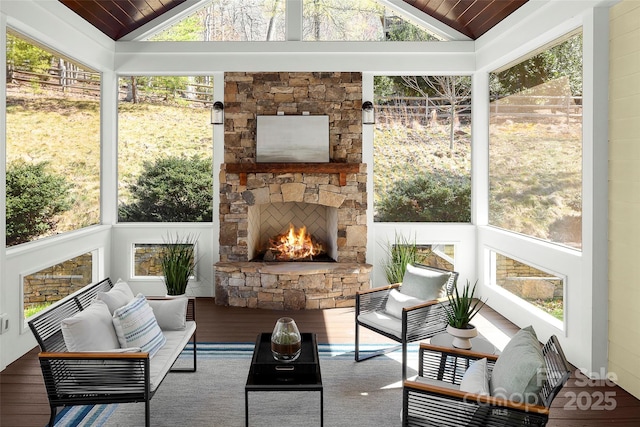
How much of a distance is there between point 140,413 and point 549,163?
175 inches

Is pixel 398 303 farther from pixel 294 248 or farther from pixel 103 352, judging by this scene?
pixel 294 248

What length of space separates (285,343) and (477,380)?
1.30 meters

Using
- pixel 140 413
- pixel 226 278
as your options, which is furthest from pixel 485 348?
pixel 226 278

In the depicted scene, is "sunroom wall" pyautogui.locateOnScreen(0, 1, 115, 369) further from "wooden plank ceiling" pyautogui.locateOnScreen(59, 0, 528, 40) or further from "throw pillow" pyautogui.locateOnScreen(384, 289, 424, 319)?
"throw pillow" pyautogui.locateOnScreen(384, 289, 424, 319)

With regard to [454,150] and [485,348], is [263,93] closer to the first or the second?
[454,150]

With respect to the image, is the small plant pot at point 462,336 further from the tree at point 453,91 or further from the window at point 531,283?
the tree at point 453,91

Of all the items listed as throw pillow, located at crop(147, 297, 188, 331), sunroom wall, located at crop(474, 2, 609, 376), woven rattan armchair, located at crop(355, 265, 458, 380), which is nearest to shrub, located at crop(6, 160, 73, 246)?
throw pillow, located at crop(147, 297, 188, 331)

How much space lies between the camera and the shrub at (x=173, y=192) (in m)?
7.04

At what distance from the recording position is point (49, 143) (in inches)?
216

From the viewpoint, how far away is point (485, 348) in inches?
141

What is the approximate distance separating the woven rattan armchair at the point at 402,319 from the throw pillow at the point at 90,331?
219cm

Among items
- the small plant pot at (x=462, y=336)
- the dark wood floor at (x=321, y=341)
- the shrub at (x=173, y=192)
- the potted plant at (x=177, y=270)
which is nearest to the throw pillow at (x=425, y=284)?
the dark wood floor at (x=321, y=341)

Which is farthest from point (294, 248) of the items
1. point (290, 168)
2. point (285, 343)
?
point (285, 343)

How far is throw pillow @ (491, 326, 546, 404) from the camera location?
246cm
